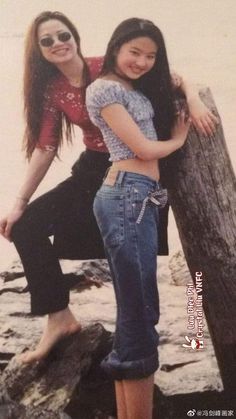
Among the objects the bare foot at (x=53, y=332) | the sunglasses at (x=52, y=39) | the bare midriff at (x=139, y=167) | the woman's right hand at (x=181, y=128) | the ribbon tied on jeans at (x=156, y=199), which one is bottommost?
the bare foot at (x=53, y=332)

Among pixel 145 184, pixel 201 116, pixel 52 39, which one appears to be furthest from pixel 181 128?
pixel 52 39

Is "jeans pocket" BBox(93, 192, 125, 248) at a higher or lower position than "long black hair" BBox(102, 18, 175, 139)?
lower

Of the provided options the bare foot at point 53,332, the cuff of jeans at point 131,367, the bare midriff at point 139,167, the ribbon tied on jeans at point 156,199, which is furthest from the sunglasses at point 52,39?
the cuff of jeans at point 131,367

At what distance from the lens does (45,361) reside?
159 centimetres

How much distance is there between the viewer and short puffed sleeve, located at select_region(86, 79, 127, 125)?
1.42m

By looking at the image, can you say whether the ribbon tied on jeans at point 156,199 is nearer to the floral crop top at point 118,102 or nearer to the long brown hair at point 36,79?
the floral crop top at point 118,102

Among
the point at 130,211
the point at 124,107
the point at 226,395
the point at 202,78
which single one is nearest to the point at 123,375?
the point at 226,395

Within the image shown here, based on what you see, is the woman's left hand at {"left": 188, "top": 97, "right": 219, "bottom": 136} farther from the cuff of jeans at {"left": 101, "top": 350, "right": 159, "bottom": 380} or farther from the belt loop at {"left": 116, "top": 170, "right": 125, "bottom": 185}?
the cuff of jeans at {"left": 101, "top": 350, "right": 159, "bottom": 380}

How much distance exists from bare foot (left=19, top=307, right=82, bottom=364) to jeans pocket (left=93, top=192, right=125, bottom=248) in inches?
10.0

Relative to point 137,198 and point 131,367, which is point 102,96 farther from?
point 131,367

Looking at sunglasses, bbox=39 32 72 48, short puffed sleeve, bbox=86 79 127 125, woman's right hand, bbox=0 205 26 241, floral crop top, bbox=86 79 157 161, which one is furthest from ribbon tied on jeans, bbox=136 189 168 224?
sunglasses, bbox=39 32 72 48

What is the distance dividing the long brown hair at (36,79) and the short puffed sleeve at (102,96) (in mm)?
40

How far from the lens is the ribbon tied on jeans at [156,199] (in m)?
1.44

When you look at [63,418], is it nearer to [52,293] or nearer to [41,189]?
[52,293]
